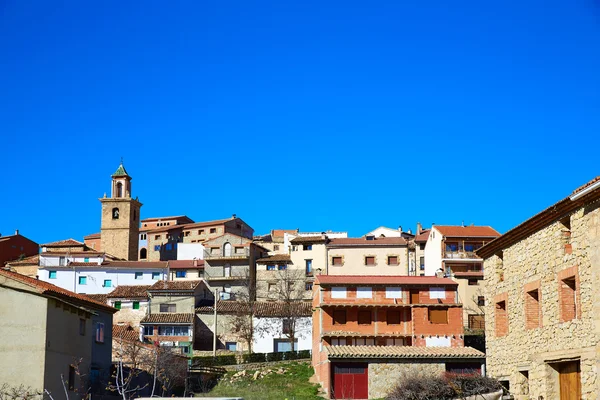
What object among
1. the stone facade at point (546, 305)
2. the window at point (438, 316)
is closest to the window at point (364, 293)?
the window at point (438, 316)

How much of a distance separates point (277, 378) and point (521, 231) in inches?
1192

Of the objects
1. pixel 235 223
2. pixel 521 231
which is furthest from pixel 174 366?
pixel 235 223

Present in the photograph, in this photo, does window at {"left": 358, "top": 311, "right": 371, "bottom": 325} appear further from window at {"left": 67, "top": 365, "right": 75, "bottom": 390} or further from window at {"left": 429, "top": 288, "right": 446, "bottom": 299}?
window at {"left": 67, "top": 365, "right": 75, "bottom": 390}

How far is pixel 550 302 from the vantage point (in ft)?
72.6

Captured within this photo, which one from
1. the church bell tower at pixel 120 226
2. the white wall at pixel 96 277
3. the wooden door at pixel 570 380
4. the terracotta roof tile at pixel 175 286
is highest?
the church bell tower at pixel 120 226

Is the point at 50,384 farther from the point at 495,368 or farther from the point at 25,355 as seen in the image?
the point at 495,368

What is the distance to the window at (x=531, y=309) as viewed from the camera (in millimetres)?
23562

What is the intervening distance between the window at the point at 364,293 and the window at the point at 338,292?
3.02 feet

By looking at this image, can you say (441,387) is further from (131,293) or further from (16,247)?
(16,247)

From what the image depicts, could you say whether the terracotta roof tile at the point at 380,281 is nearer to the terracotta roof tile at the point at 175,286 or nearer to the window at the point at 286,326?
the window at the point at 286,326

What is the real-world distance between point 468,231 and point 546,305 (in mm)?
53209

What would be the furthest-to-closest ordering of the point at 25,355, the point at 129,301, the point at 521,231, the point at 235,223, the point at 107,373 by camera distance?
the point at 235,223 < the point at 129,301 < the point at 107,373 < the point at 25,355 < the point at 521,231

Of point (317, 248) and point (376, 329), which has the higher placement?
point (317, 248)

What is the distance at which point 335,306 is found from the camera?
5038cm
